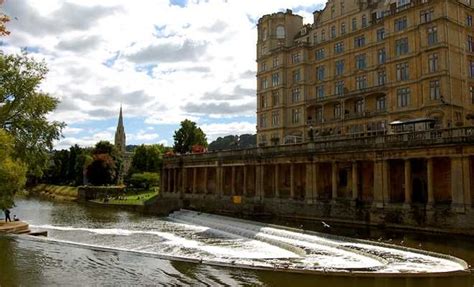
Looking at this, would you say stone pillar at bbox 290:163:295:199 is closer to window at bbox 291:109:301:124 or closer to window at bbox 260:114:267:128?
window at bbox 291:109:301:124

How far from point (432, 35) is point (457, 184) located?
22.4 meters

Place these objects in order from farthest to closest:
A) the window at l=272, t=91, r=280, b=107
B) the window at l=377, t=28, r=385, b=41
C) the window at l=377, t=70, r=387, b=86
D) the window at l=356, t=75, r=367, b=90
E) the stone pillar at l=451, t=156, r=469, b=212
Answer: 1. the window at l=272, t=91, r=280, b=107
2. the window at l=356, t=75, r=367, b=90
3. the window at l=377, t=28, r=385, b=41
4. the window at l=377, t=70, r=387, b=86
5. the stone pillar at l=451, t=156, r=469, b=212

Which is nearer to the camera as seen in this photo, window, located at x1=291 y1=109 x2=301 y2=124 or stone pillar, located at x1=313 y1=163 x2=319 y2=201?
stone pillar, located at x1=313 y1=163 x2=319 y2=201

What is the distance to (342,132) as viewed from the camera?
60625 mm

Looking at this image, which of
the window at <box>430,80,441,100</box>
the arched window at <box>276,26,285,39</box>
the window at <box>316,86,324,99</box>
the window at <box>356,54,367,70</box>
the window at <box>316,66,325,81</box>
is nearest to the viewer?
the window at <box>430,80,441,100</box>

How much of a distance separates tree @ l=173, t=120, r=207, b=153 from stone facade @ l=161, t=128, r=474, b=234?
40665 millimetres

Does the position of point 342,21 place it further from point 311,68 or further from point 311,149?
point 311,149

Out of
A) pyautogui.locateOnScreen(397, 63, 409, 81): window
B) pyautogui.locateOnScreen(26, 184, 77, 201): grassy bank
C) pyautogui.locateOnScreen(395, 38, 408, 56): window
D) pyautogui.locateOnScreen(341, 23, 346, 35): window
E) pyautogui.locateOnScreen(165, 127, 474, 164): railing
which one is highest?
pyautogui.locateOnScreen(341, 23, 346, 35): window

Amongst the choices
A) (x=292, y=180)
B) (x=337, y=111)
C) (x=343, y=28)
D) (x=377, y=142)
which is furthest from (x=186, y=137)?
(x=377, y=142)

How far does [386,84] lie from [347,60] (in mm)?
8925

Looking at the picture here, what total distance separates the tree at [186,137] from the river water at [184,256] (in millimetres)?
57241

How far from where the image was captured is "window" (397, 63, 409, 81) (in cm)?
5262

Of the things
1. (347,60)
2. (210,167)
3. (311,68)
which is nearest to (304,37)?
(311,68)

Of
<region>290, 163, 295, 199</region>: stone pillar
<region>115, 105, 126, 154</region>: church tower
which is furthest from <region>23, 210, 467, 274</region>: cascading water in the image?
<region>115, 105, 126, 154</region>: church tower
